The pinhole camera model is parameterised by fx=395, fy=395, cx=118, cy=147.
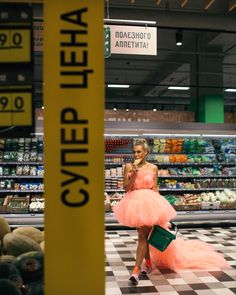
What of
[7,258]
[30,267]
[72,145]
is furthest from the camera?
[7,258]

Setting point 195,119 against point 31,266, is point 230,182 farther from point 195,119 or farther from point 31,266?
point 31,266

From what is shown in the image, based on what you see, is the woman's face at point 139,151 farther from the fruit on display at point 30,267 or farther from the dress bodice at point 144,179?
the fruit on display at point 30,267

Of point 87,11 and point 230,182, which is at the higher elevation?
point 87,11

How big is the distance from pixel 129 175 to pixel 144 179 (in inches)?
8.2

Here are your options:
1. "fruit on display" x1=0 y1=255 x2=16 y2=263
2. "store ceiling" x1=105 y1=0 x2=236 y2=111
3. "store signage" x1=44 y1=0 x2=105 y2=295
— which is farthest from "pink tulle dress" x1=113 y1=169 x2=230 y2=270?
"store signage" x1=44 y1=0 x2=105 y2=295

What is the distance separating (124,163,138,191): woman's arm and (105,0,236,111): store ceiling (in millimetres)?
2486

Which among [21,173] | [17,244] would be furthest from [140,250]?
[21,173]

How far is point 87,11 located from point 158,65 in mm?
15622

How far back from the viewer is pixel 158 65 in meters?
17.0

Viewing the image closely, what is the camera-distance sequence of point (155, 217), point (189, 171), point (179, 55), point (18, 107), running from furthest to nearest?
point (179, 55) → point (189, 171) → point (155, 217) → point (18, 107)

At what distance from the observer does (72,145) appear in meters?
1.73

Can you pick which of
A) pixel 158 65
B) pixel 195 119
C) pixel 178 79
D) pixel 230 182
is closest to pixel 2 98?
pixel 230 182

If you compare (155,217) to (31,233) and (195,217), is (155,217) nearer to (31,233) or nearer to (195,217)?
(31,233)

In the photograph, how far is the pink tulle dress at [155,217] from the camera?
4.79m
